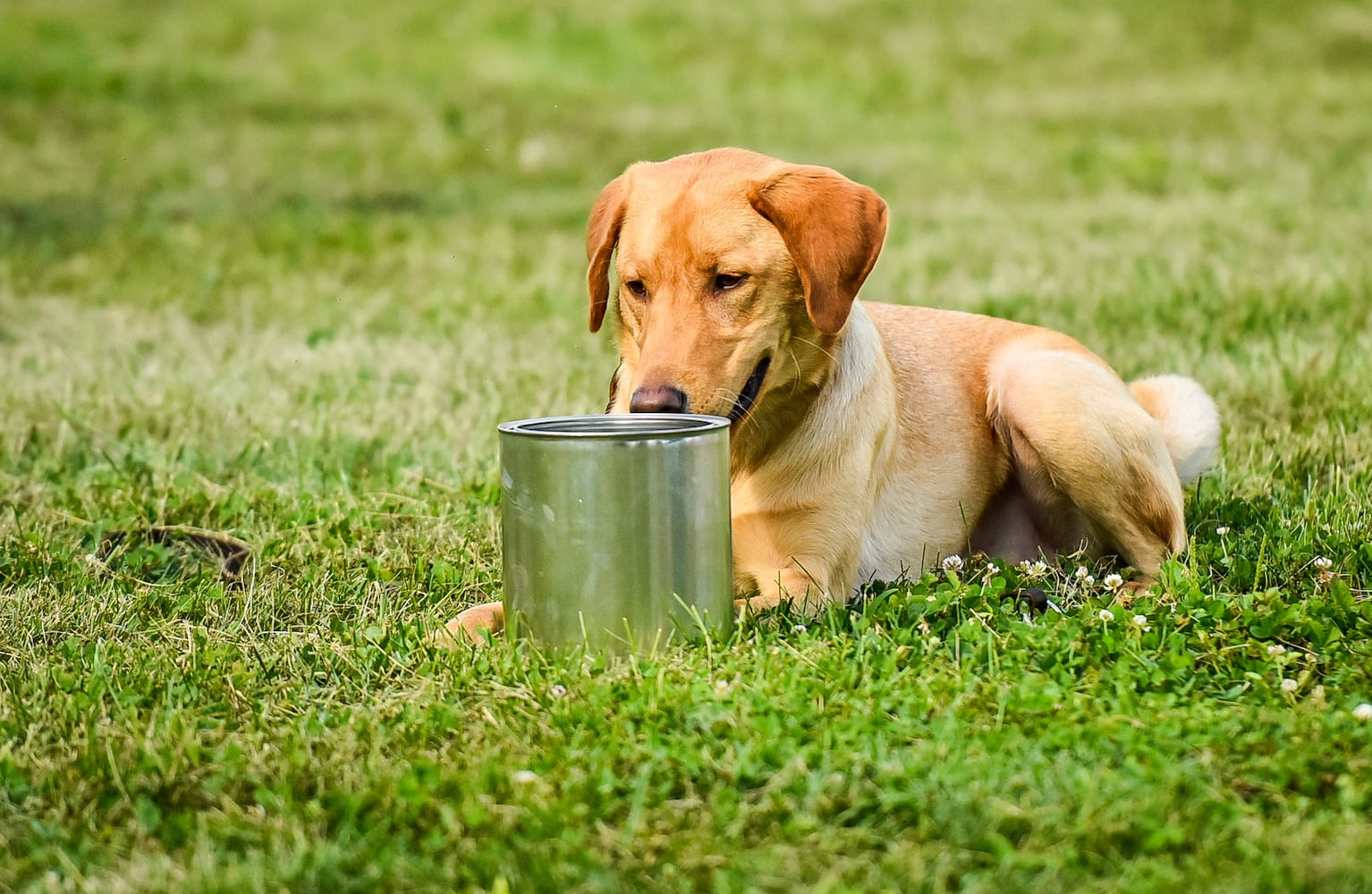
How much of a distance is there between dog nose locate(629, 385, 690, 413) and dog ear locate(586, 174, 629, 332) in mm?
528

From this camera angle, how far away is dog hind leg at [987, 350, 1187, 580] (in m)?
3.94

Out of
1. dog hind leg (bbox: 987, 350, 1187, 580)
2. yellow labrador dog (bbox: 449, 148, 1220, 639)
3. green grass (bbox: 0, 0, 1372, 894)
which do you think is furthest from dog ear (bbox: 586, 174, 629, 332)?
dog hind leg (bbox: 987, 350, 1187, 580)

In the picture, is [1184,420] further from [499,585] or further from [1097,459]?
[499,585]

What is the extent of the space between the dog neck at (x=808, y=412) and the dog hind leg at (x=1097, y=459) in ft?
1.96

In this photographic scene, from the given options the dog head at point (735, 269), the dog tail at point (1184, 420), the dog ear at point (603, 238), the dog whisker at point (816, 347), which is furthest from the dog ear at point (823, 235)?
the dog tail at point (1184, 420)

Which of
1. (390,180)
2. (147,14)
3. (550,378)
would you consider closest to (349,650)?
(550,378)

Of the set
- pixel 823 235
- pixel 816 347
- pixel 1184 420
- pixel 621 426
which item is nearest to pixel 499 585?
pixel 621 426

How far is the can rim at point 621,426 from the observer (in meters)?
3.01

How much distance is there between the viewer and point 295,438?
5.30 meters

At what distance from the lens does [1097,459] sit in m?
3.94

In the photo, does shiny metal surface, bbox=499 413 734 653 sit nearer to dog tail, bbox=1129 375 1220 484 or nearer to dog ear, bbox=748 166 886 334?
dog ear, bbox=748 166 886 334

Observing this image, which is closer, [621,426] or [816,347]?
[621,426]

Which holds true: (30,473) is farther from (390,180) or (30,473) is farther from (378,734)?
(390,180)

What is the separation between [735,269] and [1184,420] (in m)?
1.85
